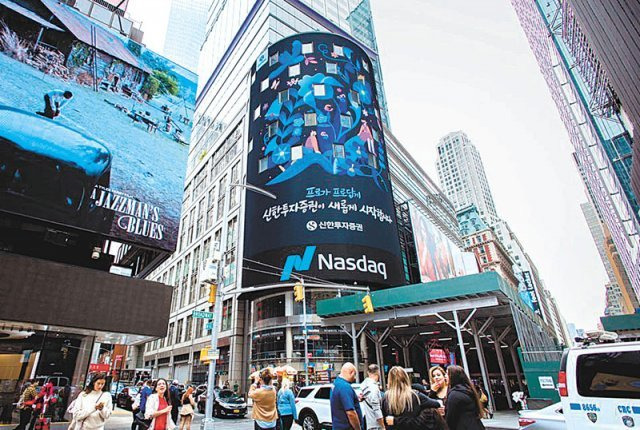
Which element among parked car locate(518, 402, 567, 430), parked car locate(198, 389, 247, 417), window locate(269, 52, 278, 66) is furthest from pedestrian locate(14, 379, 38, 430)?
window locate(269, 52, 278, 66)

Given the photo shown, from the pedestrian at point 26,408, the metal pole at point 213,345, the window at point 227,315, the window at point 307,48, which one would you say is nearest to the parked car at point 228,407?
the metal pole at point 213,345

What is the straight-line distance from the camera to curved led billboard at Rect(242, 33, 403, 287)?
109 feet

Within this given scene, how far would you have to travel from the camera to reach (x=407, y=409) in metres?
5.29

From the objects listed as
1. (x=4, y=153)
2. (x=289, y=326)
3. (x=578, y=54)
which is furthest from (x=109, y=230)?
(x=578, y=54)

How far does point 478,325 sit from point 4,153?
30971mm

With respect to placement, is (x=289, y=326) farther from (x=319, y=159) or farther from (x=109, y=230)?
(x=109, y=230)

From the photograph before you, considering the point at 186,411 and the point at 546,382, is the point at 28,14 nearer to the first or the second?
the point at 186,411

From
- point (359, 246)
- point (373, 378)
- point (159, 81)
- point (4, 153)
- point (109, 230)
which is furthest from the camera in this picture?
point (359, 246)

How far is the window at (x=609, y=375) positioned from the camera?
593 centimetres

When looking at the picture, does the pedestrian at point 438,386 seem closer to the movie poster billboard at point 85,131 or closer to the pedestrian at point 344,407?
the pedestrian at point 344,407

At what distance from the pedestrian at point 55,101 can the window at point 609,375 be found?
2141cm

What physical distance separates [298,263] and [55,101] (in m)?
21.1

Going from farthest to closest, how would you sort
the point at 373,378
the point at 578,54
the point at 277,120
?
the point at 277,120 < the point at 578,54 < the point at 373,378

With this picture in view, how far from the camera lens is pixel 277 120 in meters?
41.2
